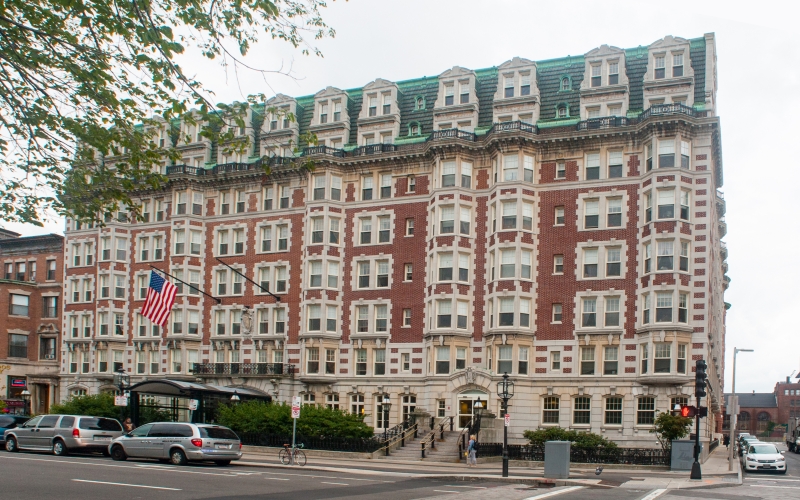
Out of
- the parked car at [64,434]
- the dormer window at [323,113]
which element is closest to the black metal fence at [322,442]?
the parked car at [64,434]

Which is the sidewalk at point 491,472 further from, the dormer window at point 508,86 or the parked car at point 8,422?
the dormer window at point 508,86

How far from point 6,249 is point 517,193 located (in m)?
49.6

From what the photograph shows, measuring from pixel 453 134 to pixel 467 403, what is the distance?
55.6ft

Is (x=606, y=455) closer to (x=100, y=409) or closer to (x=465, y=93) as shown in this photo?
(x=465, y=93)

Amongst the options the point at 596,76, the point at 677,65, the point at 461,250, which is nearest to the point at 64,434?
the point at 461,250

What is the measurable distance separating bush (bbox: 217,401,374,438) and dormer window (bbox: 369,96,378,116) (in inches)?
896

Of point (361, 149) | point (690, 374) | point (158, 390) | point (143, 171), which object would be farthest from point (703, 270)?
point (143, 171)

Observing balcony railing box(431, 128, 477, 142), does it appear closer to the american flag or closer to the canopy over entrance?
the american flag

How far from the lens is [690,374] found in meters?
50.8

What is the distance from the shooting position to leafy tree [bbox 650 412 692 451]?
45.8m

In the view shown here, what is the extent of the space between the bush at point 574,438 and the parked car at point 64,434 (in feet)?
67.1

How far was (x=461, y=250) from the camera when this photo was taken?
189 ft

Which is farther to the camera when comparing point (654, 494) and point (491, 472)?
point (491, 472)

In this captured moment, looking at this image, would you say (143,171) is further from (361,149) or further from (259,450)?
(361,149)
